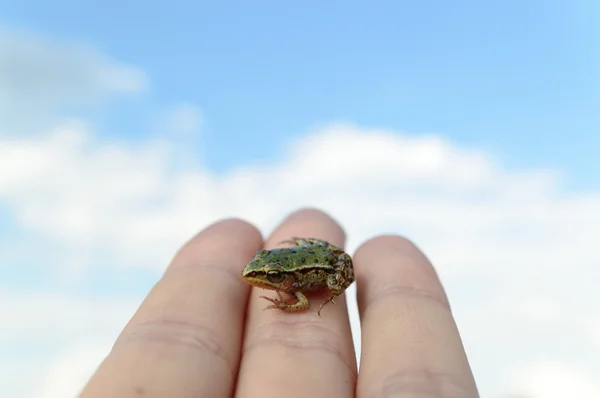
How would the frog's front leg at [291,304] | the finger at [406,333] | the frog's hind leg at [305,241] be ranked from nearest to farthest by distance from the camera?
the finger at [406,333] < the frog's front leg at [291,304] < the frog's hind leg at [305,241]

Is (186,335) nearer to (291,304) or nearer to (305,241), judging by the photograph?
(291,304)

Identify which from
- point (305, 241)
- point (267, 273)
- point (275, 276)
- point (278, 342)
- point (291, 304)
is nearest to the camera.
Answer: point (278, 342)

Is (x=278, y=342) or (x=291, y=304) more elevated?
(x=291, y=304)

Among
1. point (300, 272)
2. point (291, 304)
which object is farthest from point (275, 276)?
point (291, 304)

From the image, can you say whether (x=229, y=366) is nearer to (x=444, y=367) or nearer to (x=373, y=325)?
(x=373, y=325)

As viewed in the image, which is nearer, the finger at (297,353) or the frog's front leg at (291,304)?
the finger at (297,353)

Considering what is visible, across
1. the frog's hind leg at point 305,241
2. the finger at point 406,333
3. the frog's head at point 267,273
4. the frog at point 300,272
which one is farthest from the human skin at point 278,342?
the frog's hind leg at point 305,241

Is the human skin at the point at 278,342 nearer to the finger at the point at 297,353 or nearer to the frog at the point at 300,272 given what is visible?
the finger at the point at 297,353
